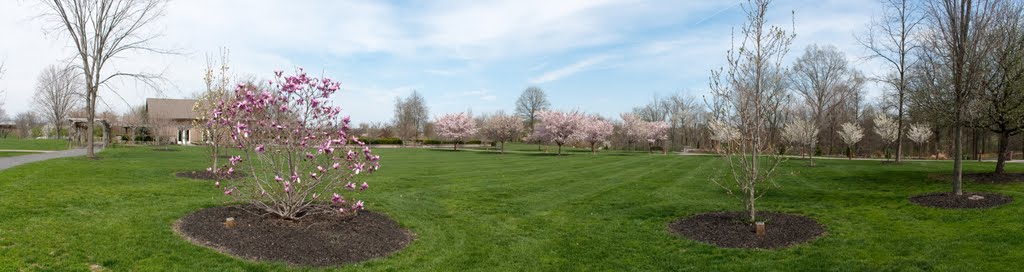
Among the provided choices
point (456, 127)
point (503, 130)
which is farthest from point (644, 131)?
point (456, 127)

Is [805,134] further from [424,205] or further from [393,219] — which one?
[393,219]

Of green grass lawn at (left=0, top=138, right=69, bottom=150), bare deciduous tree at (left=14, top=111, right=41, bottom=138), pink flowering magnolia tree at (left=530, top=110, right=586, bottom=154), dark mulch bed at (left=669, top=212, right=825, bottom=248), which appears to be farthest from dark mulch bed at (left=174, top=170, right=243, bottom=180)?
bare deciduous tree at (left=14, top=111, right=41, bottom=138)

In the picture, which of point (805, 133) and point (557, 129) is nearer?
point (805, 133)

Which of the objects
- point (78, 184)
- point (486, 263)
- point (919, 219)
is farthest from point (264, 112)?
point (919, 219)

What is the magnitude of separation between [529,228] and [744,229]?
11.5 feet

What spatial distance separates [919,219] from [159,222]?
12.4 meters

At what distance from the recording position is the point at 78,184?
34.4 ft

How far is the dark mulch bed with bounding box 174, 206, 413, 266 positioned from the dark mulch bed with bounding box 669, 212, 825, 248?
15.3 feet

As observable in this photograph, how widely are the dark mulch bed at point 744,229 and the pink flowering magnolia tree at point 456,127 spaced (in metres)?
40.8

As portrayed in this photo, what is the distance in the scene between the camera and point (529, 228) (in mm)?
8930

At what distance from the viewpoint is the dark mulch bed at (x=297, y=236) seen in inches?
250

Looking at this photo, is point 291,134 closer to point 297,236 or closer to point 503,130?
point 297,236

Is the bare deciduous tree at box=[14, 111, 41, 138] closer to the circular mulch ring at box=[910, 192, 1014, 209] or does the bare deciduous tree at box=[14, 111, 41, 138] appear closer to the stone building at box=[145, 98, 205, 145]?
the stone building at box=[145, 98, 205, 145]

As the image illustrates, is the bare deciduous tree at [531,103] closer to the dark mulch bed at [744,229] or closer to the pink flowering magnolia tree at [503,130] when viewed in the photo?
the pink flowering magnolia tree at [503,130]
